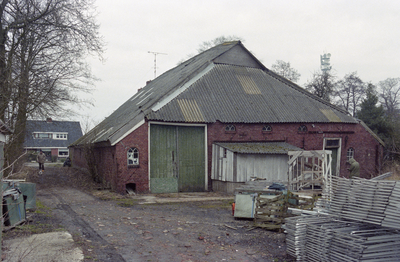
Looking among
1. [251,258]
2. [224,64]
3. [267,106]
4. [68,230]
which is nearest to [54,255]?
[68,230]

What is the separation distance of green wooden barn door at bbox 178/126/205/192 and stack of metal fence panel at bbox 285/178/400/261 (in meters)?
10.1

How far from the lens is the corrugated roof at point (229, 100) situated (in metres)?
17.3

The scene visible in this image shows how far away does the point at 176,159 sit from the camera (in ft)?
57.2

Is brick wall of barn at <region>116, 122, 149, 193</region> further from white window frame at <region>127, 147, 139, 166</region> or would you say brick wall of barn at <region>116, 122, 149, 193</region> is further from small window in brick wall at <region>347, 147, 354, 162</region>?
small window in brick wall at <region>347, 147, 354, 162</region>

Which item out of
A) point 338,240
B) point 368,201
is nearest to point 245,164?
point 338,240

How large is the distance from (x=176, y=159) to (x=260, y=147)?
4201 millimetres

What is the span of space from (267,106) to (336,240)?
14.0m

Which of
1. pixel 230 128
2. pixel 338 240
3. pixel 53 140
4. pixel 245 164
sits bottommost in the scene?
pixel 338 240

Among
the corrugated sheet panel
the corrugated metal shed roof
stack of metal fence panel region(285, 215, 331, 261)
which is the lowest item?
stack of metal fence panel region(285, 215, 331, 261)

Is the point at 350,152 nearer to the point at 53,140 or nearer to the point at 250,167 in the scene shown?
the point at 250,167

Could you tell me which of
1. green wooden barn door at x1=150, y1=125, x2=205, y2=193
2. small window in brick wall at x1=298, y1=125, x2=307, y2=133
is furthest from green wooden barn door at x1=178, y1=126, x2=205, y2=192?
small window in brick wall at x1=298, y1=125, x2=307, y2=133

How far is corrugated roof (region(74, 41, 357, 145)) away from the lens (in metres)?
17.3

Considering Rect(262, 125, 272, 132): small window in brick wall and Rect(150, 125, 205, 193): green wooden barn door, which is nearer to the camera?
Rect(150, 125, 205, 193): green wooden barn door

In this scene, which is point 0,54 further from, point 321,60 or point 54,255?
point 321,60
